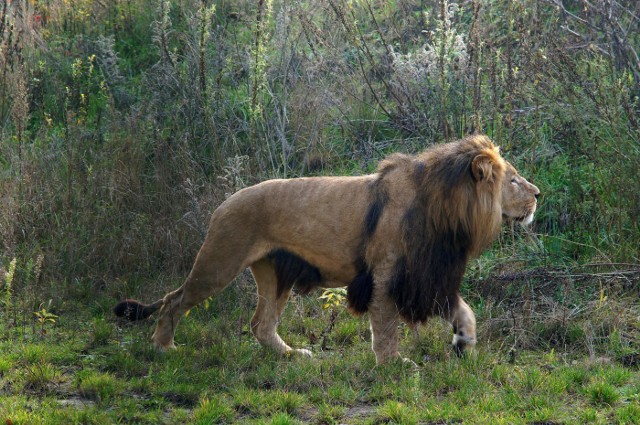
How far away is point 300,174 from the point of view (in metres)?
8.34

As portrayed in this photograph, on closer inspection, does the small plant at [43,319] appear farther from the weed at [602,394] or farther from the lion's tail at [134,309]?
the weed at [602,394]

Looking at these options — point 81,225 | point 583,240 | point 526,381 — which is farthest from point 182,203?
point 526,381

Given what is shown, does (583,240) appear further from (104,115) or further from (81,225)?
(104,115)

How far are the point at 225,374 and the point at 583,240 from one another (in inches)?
127

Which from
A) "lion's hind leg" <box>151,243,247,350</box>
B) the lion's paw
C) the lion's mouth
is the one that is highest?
the lion's mouth

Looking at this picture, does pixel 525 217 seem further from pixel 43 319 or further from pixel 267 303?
pixel 43 319

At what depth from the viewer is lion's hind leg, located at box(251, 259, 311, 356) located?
619 cm

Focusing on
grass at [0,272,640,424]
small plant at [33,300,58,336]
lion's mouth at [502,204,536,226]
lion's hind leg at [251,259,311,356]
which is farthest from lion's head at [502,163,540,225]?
small plant at [33,300,58,336]

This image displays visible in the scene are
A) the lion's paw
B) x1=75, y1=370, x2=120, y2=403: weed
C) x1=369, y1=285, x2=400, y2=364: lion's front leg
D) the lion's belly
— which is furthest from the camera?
the lion's paw

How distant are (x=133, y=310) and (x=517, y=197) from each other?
107 inches

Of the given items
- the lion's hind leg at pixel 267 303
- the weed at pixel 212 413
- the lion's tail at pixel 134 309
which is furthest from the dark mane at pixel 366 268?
the lion's tail at pixel 134 309

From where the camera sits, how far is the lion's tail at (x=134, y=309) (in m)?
6.28

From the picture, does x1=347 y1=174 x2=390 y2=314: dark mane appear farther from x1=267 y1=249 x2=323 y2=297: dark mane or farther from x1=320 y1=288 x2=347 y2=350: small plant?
x1=320 y1=288 x2=347 y2=350: small plant

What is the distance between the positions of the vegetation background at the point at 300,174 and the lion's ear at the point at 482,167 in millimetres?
1080
